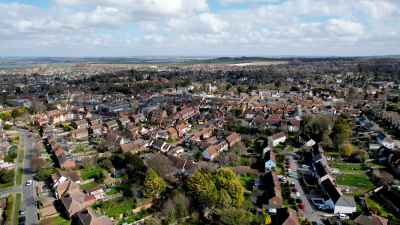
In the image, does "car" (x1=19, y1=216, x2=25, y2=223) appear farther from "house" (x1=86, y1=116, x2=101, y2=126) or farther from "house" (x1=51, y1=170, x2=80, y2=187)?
"house" (x1=86, y1=116, x2=101, y2=126)

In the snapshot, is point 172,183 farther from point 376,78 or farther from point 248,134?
point 376,78

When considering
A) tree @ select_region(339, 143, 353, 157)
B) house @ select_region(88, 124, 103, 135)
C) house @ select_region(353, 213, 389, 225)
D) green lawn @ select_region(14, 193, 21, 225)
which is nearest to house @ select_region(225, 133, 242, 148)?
tree @ select_region(339, 143, 353, 157)

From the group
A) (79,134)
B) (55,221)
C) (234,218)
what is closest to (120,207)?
(55,221)

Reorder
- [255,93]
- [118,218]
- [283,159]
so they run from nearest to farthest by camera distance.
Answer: [118,218], [283,159], [255,93]

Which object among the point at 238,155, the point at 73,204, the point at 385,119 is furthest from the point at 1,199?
the point at 385,119

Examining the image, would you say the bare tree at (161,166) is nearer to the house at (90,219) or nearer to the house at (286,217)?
the house at (90,219)

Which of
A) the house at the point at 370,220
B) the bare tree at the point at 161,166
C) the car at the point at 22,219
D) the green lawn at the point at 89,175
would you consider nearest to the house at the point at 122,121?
the green lawn at the point at 89,175
